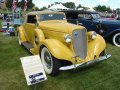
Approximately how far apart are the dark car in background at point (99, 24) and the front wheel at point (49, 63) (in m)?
4.53

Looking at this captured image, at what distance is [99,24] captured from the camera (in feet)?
31.3

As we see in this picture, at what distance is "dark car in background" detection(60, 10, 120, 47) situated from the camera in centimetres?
894

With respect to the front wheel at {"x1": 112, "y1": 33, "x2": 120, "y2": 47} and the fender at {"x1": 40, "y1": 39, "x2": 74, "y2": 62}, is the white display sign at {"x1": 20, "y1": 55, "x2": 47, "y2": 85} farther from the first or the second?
the front wheel at {"x1": 112, "y1": 33, "x2": 120, "y2": 47}

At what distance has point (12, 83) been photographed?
15.7ft

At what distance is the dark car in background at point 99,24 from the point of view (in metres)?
8.94

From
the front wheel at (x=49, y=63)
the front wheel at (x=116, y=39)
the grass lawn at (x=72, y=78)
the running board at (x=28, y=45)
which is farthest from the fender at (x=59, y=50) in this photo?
the front wheel at (x=116, y=39)

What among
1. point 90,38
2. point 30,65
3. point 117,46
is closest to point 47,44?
point 30,65

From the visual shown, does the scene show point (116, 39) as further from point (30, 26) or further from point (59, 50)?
point (59, 50)

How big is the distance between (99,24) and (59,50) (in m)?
5.17

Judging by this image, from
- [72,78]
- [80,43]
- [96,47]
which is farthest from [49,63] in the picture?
[96,47]

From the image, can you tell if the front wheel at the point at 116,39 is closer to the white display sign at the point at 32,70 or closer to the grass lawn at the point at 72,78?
the grass lawn at the point at 72,78

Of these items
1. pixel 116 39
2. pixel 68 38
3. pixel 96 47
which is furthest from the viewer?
pixel 116 39

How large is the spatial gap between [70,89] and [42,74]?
2.61 feet

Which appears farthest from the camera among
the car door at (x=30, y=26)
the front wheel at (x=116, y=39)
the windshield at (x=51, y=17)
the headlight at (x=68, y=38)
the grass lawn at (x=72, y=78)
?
the front wheel at (x=116, y=39)
